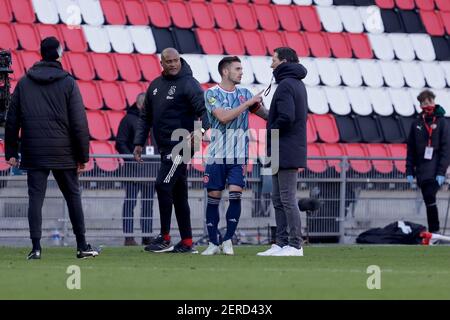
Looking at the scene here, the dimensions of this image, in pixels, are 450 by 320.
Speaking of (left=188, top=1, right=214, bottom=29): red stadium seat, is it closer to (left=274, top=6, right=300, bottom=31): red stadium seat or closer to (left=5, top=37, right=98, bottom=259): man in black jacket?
(left=274, top=6, right=300, bottom=31): red stadium seat

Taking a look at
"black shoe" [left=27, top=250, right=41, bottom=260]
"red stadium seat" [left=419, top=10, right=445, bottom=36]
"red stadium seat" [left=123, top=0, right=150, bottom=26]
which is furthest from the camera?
"red stadium seat" [left=419, top=10, right=445, bottom=36]

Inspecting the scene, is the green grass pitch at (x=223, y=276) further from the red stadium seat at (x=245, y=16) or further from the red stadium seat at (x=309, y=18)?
the red stadium seat at (x=309, y=18)

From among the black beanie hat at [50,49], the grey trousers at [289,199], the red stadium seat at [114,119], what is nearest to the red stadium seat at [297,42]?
the red stadium seat at [114,119]

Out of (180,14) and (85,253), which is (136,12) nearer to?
(180,14)

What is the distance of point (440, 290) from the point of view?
31.1 feet

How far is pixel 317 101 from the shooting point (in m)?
24.0

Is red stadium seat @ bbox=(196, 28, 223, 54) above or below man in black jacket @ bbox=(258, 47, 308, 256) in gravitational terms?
above

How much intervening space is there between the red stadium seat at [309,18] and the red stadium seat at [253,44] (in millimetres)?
1084

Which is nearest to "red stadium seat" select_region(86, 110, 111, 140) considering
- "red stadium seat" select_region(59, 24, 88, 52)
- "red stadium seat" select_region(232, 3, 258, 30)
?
"red stadium seat" select_region(59, 24, 88, 52)

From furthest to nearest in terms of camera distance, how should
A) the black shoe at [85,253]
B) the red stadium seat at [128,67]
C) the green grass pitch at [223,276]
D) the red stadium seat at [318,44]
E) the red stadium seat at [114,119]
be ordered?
the red stadium seat at [318,44] → the red stadium seat at [128,67] → the red stadium seat at [114,119] → the black shoe at [85,253] → the green grass pitch at [223,276]

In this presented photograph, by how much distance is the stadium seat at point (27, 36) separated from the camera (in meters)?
21.5

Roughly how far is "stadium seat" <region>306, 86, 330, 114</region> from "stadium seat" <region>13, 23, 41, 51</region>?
4.81m

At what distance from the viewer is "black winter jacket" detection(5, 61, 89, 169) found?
42.2 feet

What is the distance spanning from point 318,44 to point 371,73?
1.06 meters
